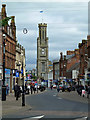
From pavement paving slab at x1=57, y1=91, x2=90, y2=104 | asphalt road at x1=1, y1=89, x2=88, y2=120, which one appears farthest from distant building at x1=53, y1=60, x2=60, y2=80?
asphalt road at x1=1, y1=89, x2=88, y2=120

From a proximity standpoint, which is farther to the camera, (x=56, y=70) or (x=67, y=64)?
(x=56, y=70)

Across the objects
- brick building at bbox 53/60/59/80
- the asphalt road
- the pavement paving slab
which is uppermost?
brick building at bbox 53/60/59/80

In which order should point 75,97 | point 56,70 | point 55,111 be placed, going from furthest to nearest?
point 56,70, point 75,97, point 55,111

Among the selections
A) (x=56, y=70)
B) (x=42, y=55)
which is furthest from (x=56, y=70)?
(x=42, y=55)

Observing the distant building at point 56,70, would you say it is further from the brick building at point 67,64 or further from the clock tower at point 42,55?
the brick building at point 67,64

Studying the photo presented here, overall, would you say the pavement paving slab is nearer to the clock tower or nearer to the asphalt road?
the asphalt road

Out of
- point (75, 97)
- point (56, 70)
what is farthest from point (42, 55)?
point (75, 97)

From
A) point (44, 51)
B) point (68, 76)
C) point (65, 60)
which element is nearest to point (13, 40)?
point (68, 76)

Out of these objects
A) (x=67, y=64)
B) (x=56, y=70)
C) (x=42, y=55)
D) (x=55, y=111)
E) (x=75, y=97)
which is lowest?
(x=55, y=111)

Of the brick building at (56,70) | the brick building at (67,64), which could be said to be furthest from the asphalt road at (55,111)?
the brick building at (56,70)

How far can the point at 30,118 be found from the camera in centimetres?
1503

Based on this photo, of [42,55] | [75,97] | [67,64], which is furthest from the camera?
[42,55]

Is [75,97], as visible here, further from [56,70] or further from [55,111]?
[56,70]

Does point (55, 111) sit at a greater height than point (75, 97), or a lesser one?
lesser
